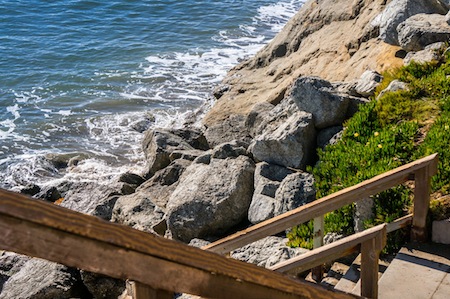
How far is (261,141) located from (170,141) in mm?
4634

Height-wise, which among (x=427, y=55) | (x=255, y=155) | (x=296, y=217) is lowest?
(x=255, y=155)

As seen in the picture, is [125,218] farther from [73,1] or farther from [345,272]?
[73,1]

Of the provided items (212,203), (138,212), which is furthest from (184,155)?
(212,203)

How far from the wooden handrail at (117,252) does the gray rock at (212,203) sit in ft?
20.5

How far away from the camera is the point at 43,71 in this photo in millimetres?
26000

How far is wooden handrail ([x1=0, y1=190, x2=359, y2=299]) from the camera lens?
235cm

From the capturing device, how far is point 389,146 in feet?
26.9

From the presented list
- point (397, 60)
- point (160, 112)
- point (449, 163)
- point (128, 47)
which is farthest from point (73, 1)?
point (449, 163)

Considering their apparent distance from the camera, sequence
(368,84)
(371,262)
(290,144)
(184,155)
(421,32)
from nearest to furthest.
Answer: (371,262), (290,144), (368,84), (421,32), (184,155)

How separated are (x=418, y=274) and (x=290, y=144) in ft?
13.7

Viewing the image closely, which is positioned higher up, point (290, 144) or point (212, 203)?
point (290, 144)

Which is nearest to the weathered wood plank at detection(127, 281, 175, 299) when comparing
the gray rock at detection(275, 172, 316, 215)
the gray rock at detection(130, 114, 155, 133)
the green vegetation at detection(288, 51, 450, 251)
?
the green vegetation at detection(288, 51, 450, 251)

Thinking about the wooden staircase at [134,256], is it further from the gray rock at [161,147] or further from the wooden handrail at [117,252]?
the gray rock at [161,147]

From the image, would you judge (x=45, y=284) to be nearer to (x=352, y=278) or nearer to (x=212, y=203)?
(x=212, y=203)
